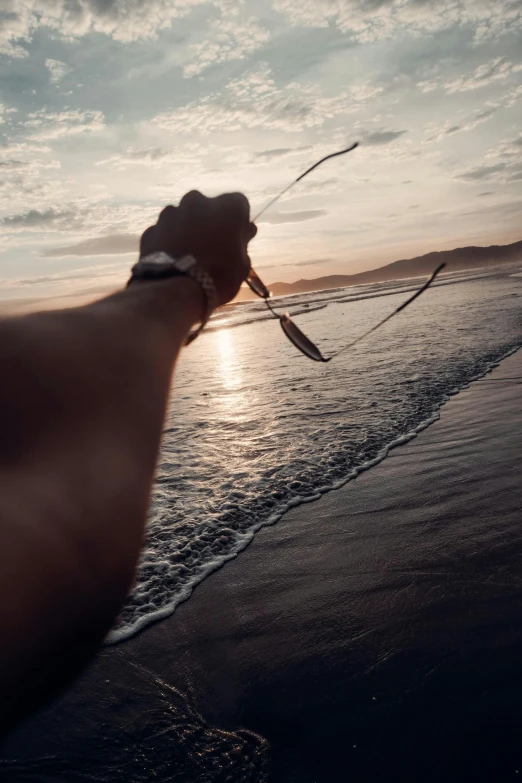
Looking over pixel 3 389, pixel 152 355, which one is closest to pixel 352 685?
pixel 152 355

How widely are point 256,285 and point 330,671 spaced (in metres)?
1.67

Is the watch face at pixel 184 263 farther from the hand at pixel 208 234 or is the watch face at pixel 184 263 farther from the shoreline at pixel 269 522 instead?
the shoreline at pixel 269 522

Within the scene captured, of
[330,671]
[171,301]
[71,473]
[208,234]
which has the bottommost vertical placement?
[330,671]

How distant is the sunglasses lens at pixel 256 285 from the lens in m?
1.51

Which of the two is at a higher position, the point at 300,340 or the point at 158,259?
the point at 158,259

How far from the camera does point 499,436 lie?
186 inches

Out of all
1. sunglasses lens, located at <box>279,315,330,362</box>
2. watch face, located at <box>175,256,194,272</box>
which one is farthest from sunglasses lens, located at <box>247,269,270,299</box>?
watch face, located at <box>175,256,194,272</box>

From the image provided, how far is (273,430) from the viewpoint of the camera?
5977 mm

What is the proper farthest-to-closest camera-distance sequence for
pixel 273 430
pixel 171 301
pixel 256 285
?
1. pixel 273 430
2. pixel 256 285
3. pixel 171 301

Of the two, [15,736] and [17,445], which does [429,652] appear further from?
[17,445]

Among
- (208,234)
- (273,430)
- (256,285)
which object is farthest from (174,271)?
(273,430)

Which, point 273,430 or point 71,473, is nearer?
point 71,473

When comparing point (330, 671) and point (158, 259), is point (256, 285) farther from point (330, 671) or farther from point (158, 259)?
point (330, 671)

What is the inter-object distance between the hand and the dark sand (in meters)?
1.67
